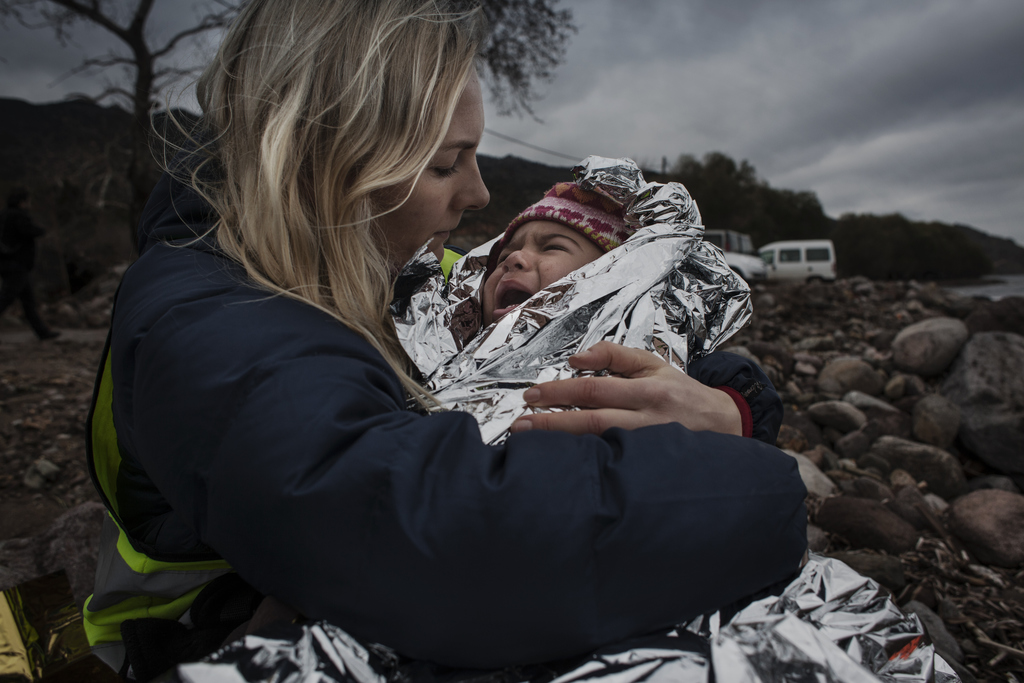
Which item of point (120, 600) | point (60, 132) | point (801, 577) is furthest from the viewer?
point (60, 132)

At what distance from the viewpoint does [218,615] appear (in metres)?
1.07

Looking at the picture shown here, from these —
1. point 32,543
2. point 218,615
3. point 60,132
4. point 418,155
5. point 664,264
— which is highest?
point 60,132

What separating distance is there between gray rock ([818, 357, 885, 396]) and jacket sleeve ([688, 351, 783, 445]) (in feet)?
11.6

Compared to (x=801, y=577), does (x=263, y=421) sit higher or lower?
higher

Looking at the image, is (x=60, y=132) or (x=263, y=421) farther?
(x=60, y=132)

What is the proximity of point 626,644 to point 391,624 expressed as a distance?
339 millimetres

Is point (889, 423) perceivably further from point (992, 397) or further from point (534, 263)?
point (534, 263)

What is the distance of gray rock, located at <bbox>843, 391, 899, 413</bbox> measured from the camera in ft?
13.1

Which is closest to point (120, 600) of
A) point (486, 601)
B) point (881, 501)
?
point (486, 601)

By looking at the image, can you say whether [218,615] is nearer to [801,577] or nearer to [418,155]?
[418,155]

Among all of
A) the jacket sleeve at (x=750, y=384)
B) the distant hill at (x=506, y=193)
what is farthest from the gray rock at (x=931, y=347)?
the jacket sleeve at (x=750, y=384)

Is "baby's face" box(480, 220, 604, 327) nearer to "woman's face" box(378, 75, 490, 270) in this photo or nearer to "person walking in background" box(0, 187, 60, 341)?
"woman's face" box(378, 75, 490, 270)

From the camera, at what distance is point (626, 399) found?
1032mm

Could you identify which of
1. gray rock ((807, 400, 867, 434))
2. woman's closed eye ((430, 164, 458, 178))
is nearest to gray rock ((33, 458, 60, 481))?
woman's closed eye ((430, 164, 458, 178))
